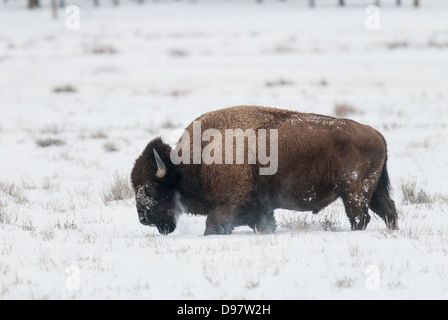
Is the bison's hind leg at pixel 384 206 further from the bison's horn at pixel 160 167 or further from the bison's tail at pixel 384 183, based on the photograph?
the bison's horn at pixel 160 167

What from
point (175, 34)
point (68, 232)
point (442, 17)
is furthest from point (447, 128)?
point (442, 17)

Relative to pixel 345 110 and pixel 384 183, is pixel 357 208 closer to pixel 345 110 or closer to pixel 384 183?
pixel 384 183

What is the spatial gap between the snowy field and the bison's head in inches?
6.8

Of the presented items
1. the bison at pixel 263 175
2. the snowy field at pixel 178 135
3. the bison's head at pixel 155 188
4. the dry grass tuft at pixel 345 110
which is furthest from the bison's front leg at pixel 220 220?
the dry grass tuft at pixel 345 110

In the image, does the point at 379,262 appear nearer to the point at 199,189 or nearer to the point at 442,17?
the point at 199,189

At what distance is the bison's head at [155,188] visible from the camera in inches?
268

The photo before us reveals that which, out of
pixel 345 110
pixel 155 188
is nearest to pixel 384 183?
pixel 155 188

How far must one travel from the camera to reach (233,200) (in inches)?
257

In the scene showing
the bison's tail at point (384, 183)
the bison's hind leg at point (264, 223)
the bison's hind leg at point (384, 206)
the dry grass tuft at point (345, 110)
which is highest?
the bison's tail at point (384, 183)

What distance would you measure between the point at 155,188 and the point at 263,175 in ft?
3.65

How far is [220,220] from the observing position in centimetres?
655

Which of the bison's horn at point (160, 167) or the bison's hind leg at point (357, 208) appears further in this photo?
the bison's horn at point (160, 167)

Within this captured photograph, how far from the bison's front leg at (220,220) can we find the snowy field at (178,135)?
0.17m

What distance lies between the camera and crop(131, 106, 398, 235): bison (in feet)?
21.2
